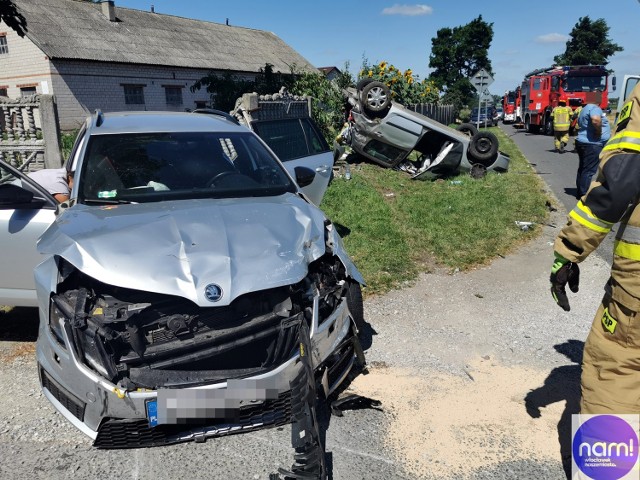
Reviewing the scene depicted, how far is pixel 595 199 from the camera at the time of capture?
234 cm

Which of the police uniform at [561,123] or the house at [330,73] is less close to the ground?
the house at [330,73]

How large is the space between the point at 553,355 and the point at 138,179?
340cm

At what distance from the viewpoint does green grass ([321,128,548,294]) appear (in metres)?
6.34

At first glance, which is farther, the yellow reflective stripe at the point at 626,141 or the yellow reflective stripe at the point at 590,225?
the yellow reflective stripe at the point at 590,225

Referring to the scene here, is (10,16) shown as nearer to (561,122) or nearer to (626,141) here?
(626,141)

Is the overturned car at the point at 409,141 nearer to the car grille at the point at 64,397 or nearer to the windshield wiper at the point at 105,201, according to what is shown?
the windshield wiper at the point at 105,201

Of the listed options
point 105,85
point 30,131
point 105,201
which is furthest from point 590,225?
point 105,85

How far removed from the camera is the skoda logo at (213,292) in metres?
2.64

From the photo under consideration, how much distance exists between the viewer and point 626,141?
2.26 m

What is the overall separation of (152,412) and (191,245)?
2.87ft

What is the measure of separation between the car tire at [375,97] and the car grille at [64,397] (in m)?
9.55

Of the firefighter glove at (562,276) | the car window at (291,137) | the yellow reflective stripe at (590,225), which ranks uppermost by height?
the car window at (291,137)

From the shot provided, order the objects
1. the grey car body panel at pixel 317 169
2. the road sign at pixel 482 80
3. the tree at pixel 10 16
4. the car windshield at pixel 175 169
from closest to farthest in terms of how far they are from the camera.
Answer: the car windshield at pixel 175 169
the tree at pixel 10 16
the grey car body panel at pixel 317 169
the road sign at pixel 482 80

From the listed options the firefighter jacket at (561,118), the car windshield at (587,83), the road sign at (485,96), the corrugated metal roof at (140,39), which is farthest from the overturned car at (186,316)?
the car windshield at (587,83)
